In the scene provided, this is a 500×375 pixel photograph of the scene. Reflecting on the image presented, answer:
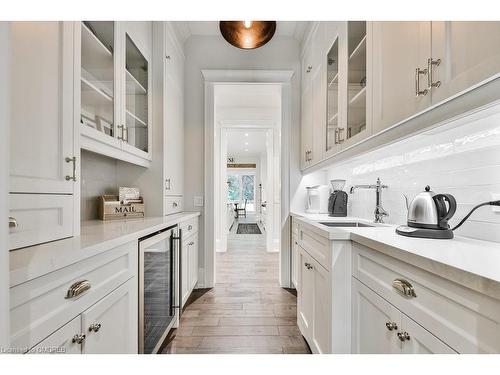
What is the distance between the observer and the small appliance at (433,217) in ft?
3.36

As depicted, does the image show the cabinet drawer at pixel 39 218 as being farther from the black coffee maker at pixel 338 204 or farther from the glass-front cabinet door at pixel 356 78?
the black coffee maker at pixel 338 204

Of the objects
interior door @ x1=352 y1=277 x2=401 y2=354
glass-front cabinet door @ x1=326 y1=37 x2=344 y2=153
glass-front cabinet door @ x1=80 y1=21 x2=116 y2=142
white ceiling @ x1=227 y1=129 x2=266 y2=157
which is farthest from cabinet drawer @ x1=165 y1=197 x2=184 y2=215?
white ceiling @ x1=227 y1=129 x2=266 y2=157

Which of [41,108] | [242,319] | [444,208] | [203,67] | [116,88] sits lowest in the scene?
[242,319]

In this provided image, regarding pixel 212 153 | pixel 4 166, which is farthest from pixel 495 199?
pixel 212 153

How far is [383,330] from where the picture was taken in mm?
950

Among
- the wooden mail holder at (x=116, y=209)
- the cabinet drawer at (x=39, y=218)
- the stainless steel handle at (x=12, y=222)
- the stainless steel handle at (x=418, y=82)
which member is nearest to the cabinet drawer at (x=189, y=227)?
the wooden mail holder at (x=116, y=209)

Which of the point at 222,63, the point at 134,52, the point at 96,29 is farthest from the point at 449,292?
the point at 222,63

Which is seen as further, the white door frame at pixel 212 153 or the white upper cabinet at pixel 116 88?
the white door frame at pixel 212 153

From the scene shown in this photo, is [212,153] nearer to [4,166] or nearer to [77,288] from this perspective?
[77,288]

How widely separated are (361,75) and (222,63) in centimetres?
196

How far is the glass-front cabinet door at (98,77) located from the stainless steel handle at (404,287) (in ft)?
5.27

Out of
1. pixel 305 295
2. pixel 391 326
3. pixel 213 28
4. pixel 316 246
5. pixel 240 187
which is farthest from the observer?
pixel 240 187

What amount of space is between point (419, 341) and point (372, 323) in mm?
298

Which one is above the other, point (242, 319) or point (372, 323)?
point (372, 323)
